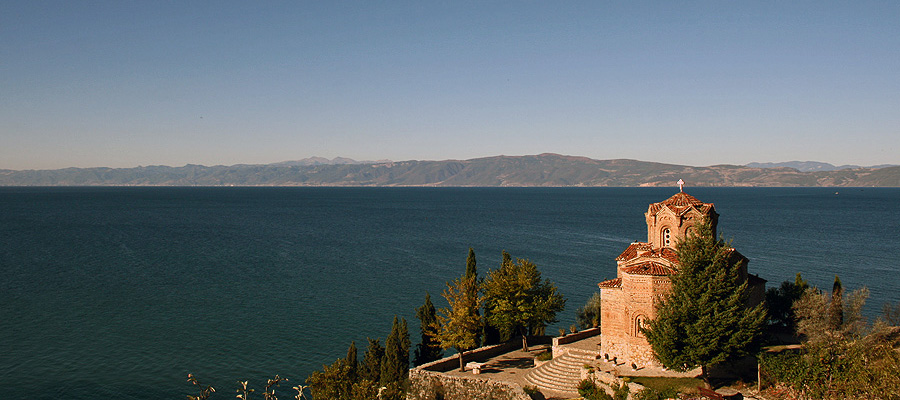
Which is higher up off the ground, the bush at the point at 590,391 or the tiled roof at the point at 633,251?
the tiled roof at the point at 633,251

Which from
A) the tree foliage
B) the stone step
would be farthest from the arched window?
the tree foliage

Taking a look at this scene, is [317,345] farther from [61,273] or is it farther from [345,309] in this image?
[61,273]

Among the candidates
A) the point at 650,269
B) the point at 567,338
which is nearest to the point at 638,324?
the point at 650,269

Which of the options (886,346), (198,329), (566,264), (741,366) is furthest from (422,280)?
(886,346)

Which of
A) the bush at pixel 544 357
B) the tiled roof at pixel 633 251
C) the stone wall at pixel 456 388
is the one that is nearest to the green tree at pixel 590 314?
the bush at pixel 544 357

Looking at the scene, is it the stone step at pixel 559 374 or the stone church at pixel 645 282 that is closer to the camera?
the stone step at pixel 559 374

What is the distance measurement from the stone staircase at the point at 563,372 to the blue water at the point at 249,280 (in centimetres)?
1667

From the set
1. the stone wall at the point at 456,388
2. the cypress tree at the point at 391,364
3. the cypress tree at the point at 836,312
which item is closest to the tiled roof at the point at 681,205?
the cypress tree at the point at 836,312

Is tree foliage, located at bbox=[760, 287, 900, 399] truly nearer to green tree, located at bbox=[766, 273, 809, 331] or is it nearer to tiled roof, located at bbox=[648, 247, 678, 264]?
tiled roof, located at bbox=[648, 247, 678, 264]

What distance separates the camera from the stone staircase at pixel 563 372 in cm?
3003

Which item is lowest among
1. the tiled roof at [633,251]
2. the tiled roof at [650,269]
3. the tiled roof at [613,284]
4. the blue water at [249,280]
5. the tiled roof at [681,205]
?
the blue water at [249,280]

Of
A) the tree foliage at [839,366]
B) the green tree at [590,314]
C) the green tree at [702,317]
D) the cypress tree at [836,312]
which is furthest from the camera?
the green tree at [590,314]

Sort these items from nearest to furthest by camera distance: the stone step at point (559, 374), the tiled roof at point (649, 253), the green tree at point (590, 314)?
1. the stone step at point (559, 374)
2. the tiled roof at point (649, 253)
3. the green tree at point (590, 314)

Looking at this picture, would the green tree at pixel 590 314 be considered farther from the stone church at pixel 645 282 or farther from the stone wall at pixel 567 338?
the stone church at pixel 645 282
